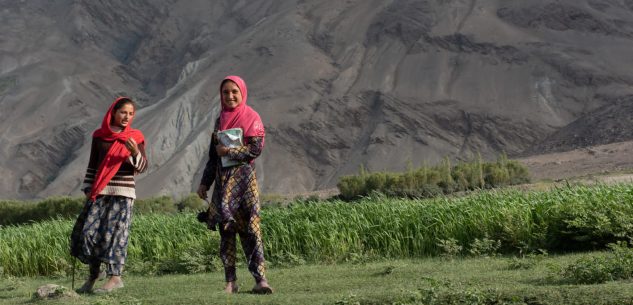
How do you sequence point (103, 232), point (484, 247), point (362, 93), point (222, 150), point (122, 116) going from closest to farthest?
1. point (222, 150)
2. point (103, 232)
3. point (122, 116)
4. point (484, 247)
5. point (362, 93)

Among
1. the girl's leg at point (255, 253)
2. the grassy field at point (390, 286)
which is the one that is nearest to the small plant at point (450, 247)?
the grassy field at point (390, 286)

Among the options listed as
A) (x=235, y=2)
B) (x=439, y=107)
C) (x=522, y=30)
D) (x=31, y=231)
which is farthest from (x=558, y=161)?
(x=235, y=2)

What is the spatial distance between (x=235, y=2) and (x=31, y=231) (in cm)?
7687

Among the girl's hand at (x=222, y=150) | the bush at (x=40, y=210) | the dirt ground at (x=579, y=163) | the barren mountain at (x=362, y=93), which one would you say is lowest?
the girl's hand at (x=222, y=150)

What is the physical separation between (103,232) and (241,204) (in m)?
1.30

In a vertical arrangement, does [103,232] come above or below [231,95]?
below

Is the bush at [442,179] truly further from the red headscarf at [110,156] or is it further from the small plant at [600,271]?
the small plant at [600,271]

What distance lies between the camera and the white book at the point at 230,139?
6.36 m

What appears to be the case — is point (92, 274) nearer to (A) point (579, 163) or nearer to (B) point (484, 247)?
(B) point (484, 247)

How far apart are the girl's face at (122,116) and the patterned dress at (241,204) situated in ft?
3.23

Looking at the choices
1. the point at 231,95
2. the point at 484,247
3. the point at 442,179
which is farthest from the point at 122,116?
the point at 442,179

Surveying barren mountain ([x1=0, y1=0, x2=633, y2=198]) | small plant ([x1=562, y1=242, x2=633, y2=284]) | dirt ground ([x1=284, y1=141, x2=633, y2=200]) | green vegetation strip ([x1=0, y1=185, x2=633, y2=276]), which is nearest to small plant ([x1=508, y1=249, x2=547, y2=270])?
green vegetation strip ([x1=0, y1=185, x2=633, y2=276])

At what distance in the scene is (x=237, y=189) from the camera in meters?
6.39

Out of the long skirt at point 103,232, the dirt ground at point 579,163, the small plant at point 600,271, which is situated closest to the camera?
the small plant at point 600,271
